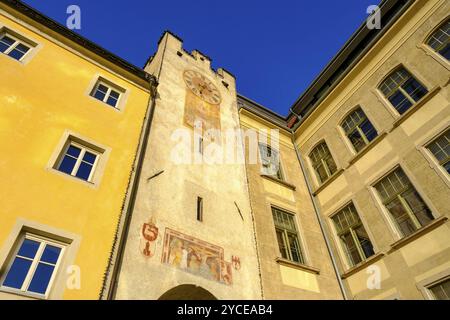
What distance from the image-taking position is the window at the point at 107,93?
1138 centimetres

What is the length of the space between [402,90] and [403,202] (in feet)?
16.2

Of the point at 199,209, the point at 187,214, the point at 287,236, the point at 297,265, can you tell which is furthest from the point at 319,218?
the point at 187,214

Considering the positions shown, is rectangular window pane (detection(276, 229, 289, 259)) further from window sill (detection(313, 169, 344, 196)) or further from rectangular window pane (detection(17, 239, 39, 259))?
rectangular window pane (detection(17, 239, 39, 259))

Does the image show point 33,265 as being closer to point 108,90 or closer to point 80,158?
point 80,158

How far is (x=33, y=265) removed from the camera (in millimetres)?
6539

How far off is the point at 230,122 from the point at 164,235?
815 centimetres

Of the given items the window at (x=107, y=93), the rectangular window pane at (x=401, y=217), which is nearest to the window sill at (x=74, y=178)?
the window at (x=107, y=93)

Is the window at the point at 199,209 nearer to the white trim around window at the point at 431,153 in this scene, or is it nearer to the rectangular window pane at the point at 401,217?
the rectangular window pane at the point at 401,217

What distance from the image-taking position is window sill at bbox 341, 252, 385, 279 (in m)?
10.8

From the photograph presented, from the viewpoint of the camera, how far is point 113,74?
1249 cm

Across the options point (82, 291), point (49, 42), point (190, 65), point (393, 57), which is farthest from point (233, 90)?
point (82, 291)

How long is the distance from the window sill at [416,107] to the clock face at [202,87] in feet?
27.7
